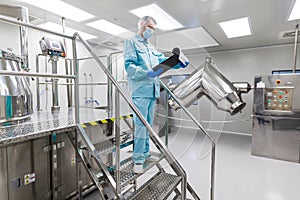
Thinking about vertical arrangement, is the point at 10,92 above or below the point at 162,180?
above

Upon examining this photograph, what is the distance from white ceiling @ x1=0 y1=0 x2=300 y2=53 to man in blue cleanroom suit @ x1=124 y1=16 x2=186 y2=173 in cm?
54

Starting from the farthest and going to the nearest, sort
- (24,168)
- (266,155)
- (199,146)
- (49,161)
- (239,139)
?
(239,139) → (199,146) → (266,155) → (49,161) → (24,168)

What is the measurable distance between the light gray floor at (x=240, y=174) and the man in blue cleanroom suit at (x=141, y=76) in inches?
22.0

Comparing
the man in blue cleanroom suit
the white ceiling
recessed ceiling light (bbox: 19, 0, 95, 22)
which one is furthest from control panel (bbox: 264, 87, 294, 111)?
recessed ceiling light (bbox: 19, 0, 95, 22)

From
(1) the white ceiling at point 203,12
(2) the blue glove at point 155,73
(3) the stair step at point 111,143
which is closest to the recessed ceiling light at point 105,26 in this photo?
(1) the white ceiling at point 203,12

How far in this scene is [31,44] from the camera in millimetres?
3008

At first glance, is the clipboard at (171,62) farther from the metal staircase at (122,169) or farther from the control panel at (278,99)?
the control panel at (278,99)

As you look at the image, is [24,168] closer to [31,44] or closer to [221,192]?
[221,192]

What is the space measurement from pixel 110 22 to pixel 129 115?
1837mm

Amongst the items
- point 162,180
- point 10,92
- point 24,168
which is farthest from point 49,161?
point 162,180

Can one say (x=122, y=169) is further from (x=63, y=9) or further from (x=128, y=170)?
(x=63, y=9)

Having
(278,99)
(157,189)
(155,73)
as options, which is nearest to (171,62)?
(155,73)

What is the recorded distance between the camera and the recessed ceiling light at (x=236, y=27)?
2673mm

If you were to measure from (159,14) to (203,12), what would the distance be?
2.04 feet
